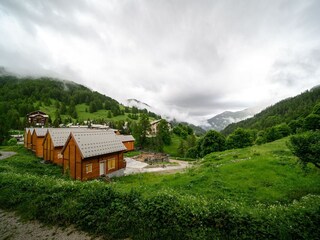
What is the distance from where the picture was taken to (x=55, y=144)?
29547 millimetres

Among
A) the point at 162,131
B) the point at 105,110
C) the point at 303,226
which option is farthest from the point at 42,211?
the point at 105,110

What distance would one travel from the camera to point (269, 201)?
466 inches

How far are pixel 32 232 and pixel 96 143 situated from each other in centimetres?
1855

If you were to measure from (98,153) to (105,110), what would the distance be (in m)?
168

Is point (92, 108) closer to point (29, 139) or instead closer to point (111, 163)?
point (29, 139)

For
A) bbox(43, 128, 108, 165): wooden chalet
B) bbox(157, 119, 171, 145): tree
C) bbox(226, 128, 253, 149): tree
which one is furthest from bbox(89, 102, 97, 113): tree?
bbox(226, 128, 253, 149): tree

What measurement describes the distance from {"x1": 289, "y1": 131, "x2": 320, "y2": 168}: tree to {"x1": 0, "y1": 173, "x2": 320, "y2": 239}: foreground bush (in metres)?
5.24

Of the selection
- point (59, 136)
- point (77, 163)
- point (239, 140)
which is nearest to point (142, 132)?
point (239, 140)

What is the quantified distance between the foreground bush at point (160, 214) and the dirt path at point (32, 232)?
1.21ft

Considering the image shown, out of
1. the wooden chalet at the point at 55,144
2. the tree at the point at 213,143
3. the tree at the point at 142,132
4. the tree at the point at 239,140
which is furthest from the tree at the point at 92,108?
the tree at the point at 239,140

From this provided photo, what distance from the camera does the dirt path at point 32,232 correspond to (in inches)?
288

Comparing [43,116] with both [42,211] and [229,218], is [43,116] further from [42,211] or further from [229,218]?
[229,218]

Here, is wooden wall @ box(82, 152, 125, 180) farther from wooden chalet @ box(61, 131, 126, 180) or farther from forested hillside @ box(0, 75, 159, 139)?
forested hillside @ box(0, 75, 159, 139)

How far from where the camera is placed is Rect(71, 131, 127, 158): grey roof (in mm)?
23266
